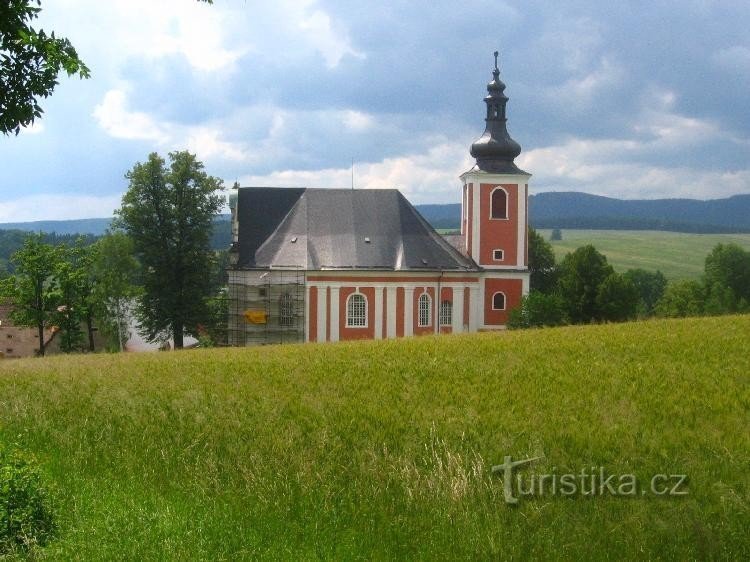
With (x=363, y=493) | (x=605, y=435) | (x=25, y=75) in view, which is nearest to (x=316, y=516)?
(x=363, y=493)

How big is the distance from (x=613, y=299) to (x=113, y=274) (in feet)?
95.4

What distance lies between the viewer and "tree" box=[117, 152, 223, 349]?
144ft

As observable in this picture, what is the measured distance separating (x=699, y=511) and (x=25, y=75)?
29.3 feet

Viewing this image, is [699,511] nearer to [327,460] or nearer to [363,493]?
[363,493]

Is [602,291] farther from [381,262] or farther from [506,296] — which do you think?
[381,262]

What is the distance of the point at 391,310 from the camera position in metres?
42.9

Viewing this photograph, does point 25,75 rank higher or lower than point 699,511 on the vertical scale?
higher

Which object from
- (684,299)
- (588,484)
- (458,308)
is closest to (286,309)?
(458,308)

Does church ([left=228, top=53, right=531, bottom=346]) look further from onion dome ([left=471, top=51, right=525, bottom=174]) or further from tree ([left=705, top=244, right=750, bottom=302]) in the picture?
tree ([left=705, top=244, right=750, bottom=302])

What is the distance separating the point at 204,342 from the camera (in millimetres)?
46844

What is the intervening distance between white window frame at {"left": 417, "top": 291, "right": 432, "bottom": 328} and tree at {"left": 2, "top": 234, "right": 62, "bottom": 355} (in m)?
18.7

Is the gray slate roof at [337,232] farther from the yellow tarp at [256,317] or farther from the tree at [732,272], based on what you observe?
the tree at [732,272]

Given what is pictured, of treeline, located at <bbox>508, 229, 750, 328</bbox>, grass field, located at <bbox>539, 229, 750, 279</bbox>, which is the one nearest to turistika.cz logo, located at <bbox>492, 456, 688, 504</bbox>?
treeline, located at <bbox>508, 229, 750, 328</bbox>

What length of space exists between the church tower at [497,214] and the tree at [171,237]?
1381 cm
